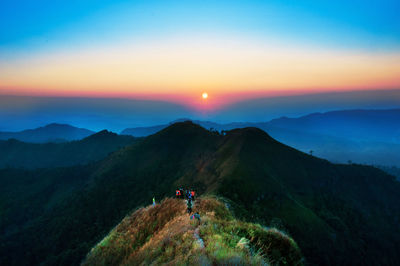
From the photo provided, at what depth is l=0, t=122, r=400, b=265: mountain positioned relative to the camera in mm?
80125

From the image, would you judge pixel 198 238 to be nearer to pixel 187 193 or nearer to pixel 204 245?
pixel 204 245

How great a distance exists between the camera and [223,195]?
7319 centimetres

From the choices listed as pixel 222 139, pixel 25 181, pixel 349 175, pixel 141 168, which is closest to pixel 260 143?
pixel 222 139

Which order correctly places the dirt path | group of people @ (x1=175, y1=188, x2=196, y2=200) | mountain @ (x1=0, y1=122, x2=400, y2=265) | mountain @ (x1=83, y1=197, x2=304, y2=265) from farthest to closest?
1. mountain @ (x1=0, y1=122, x2=400, y2=265)
2. group of people @ (x1=175, y1=188, x2=196, y2=200)
3. the dirt path
4. mountain @ (x1=83, y1=197, x2=304, y2=265)

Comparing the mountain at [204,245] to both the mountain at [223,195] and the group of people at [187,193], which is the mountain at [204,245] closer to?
the group of people at [187,193]

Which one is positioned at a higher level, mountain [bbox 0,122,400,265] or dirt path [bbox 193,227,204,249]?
dirt path [bbox 193,227,204,249]

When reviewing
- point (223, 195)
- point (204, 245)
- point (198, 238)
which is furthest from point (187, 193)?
point (223, 195)

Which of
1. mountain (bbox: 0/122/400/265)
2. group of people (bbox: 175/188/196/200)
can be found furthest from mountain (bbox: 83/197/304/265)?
mountain (bbox: 0/122/400/265)

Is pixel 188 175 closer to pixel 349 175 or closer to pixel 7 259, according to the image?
pixel 7 259

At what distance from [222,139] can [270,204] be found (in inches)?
3196

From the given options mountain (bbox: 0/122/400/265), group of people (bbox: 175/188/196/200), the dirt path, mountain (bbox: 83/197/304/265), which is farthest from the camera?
A: mountain (bbox: 0/122/400/265)

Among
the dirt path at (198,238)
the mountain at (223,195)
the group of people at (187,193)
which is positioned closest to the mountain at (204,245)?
the dirt path at (198,238)

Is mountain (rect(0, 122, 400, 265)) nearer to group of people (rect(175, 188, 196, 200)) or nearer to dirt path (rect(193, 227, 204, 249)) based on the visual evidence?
group of people (rect(175, 188, 196, 200))

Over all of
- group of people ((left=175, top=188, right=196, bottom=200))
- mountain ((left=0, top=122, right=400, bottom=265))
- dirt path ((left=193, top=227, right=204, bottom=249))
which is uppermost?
dirt path ((left=193, top=227, right=204, bottom=249))
